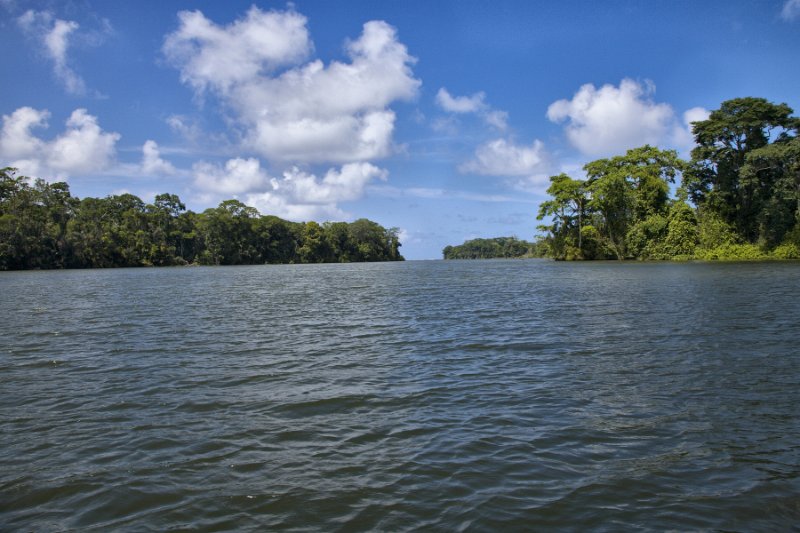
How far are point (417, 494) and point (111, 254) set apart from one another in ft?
454

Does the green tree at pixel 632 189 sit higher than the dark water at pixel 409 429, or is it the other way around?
the green tree at pixel 632 189

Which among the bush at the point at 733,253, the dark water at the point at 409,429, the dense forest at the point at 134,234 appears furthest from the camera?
the dense forest at the point at 134,234

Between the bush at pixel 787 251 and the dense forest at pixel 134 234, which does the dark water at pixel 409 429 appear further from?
the dense forest at pixel 134 234

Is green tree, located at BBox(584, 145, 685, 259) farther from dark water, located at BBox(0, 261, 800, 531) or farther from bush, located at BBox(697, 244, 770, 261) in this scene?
dark water, located at BBox(0, 261, 800, 531)

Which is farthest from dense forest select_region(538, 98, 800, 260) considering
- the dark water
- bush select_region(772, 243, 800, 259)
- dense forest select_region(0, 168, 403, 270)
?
dense forest select_region(0, 168, 403, 270)

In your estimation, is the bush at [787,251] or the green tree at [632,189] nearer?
the bush at [787,251]

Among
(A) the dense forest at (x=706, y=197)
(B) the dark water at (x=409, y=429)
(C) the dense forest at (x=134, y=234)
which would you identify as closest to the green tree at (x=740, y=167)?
(A) the dense forest at (x=706, y=197)

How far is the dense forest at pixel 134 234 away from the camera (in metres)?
109

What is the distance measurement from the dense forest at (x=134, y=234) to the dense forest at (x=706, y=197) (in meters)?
102

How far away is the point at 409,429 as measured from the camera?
328 inches

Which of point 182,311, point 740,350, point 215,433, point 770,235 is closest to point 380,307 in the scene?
point 182,311

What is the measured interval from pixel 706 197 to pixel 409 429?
74477 mm

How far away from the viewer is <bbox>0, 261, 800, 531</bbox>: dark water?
18.9ft

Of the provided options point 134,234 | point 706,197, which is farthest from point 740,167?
point 134,234
